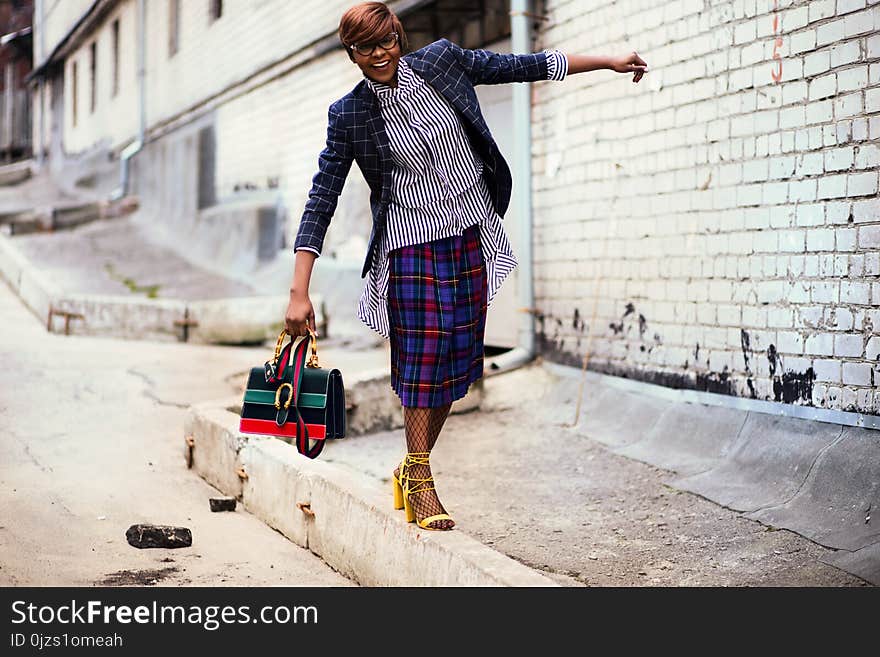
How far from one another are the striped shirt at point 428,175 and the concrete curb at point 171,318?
664 centimetres

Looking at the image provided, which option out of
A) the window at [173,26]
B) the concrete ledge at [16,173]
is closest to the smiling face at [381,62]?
the window at [173,26]

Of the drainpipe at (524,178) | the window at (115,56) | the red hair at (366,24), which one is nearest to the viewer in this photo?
the red hair at (366,24)

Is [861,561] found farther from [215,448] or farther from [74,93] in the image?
[74,93]

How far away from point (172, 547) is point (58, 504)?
0.87m

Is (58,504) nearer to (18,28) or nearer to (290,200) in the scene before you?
(290,200)

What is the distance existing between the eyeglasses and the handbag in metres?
0.84

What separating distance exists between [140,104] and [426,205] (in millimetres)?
16013

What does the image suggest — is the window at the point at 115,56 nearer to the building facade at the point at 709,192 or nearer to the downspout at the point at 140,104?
the downspout at the point at 140,104

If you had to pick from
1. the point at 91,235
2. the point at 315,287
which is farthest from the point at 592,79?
the point at 91,235

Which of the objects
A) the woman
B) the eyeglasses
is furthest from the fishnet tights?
the eyeglasses

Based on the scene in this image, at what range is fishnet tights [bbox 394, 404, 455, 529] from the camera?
3.16 meters

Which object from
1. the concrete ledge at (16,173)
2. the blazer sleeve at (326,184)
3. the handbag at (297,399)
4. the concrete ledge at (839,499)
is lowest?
the concrete ledge at (839,499)

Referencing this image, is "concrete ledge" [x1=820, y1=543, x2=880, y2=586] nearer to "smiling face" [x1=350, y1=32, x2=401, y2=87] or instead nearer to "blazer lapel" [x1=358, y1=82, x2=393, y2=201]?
"blazer lapel" [x1=358, y1=82, x2=393, y2=201]

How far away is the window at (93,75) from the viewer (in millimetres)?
21047
